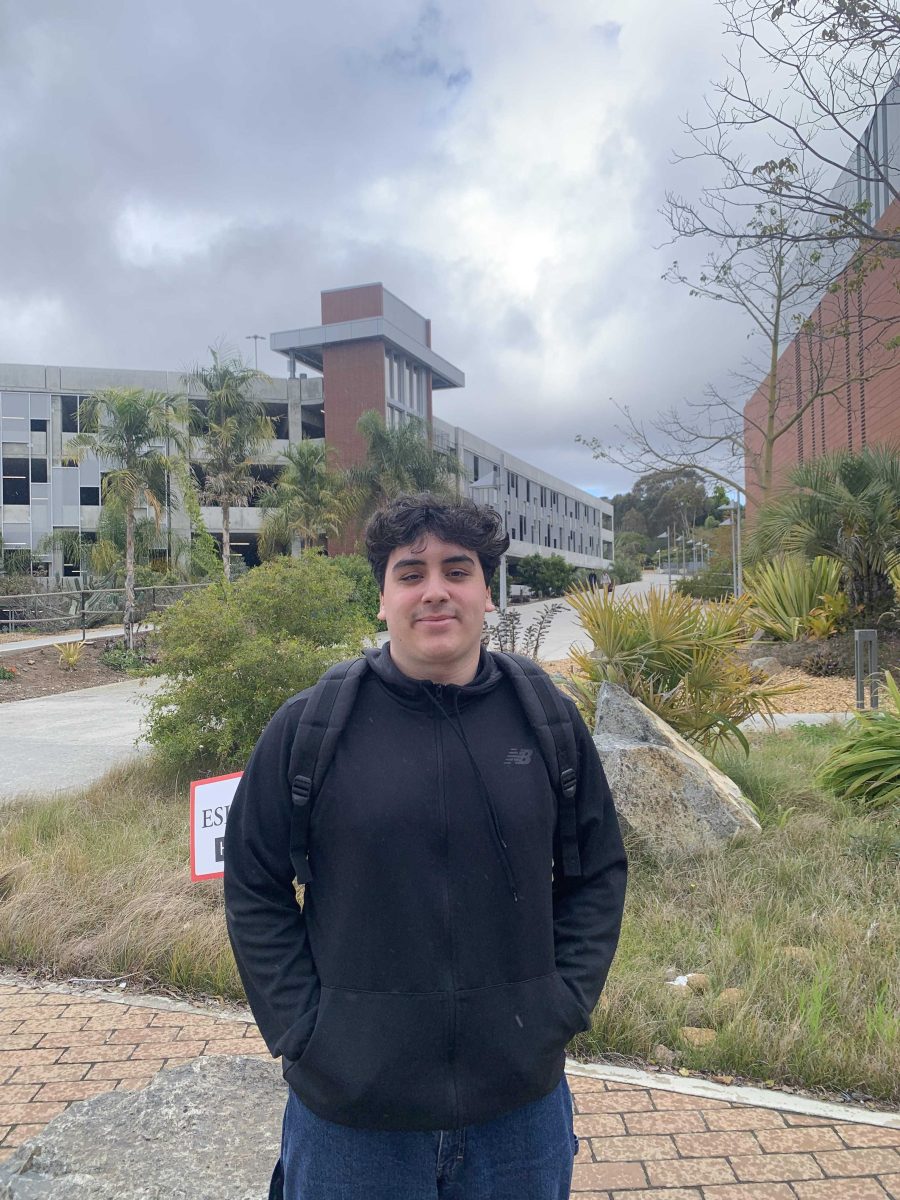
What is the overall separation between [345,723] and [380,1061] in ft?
1.88

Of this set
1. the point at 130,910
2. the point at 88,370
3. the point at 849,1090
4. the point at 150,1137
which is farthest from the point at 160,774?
the point at 88,370

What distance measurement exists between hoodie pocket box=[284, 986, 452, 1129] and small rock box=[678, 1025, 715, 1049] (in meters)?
2.10

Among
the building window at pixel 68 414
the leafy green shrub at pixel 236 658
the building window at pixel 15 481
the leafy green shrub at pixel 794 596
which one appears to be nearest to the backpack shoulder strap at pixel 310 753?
Answer: the leafy green shrub at pixel 236 658

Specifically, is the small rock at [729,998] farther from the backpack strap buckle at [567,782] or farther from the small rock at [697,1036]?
the backpack strap buckle at [567,782]

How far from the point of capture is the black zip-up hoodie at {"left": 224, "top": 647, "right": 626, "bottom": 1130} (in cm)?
163

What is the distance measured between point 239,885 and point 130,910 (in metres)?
3.01

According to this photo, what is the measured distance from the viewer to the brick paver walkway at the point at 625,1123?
8.61ft

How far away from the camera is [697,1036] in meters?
3.43

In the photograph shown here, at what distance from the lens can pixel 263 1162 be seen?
2523mm

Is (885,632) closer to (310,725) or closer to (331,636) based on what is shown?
(331,636)

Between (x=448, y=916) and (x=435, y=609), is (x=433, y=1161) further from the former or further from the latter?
(x=435, y=609)

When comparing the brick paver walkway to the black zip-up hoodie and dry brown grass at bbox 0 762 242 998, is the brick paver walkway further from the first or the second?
the black zip-up hoodie

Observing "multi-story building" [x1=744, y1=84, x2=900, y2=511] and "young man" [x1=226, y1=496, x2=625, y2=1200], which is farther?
"multi-story building" [x1=744, y1=84, x2=900, y2=511]

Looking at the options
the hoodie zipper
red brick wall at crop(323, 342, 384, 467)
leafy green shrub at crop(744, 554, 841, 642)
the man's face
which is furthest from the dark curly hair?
red brick wall at crop(323, 342, 384, 467)
